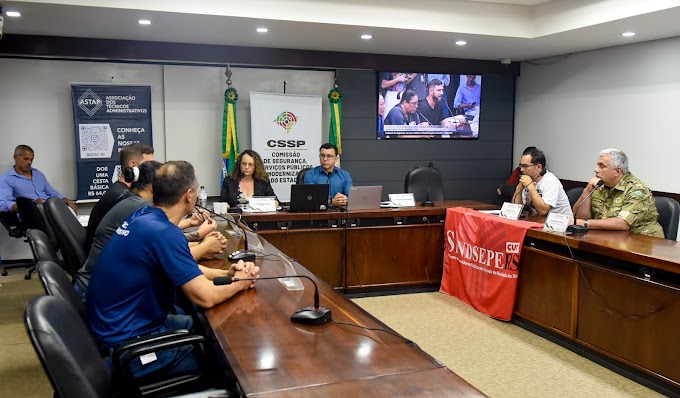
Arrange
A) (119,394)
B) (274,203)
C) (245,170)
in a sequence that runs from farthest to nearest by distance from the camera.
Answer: (245,170) → (274,203) → (119,394)

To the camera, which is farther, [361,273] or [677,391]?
[361,273]

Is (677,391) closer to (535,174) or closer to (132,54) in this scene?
(535,174)

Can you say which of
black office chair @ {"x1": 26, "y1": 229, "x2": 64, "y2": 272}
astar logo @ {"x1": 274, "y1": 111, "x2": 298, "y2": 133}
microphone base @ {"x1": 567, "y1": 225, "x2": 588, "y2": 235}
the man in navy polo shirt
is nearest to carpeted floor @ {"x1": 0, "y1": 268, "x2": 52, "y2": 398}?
black office chair @ {"x1": 26, "y1": 229, "x2": 64, "y2": 272}

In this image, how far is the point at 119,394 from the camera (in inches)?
74.9

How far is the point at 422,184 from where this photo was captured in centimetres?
573

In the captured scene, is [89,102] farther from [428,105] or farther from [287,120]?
[428,105]

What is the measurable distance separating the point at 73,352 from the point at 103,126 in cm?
506

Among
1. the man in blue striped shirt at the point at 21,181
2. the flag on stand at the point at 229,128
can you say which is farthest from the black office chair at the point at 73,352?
the flag on stand at the point at 229,128

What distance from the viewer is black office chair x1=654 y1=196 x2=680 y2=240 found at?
154 inches

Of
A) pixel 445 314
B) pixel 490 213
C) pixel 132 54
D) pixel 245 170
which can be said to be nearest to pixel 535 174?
pixel 490 213

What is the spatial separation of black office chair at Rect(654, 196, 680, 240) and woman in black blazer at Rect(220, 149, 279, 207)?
3.31m

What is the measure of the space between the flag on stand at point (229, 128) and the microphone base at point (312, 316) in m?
4.49

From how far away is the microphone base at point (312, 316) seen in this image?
1923 millimetres

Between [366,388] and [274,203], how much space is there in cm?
336
